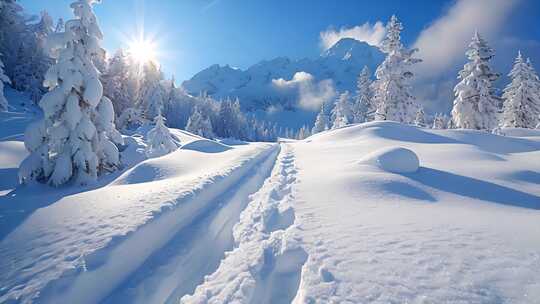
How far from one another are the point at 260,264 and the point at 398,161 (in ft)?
26.3

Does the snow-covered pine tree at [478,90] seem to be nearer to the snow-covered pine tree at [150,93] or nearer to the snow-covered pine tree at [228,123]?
the snow-covered pine tree at [150,93]

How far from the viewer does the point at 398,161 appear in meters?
10.8

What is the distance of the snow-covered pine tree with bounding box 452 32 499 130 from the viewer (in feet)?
98.7

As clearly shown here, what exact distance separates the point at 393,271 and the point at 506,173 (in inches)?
367

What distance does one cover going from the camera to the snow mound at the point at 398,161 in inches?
421

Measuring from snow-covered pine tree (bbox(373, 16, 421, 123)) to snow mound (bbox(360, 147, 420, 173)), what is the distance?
2563cm

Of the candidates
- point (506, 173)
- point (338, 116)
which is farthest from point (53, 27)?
point (506, 173)

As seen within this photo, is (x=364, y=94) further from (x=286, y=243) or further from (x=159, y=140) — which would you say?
(x=286, y=243)

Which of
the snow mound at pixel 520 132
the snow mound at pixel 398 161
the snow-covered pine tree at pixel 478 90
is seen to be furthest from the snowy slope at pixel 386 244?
the snow-covered pine tree at pixel 478 90

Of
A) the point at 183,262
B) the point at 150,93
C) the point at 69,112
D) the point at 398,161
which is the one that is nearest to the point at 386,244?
the point at 183,262

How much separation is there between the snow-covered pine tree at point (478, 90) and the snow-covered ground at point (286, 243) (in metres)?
24.5

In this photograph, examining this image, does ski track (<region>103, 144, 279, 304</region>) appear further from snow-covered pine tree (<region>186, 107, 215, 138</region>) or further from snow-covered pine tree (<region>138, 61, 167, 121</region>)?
snow-covered pine tree (<region>186, 107, 215, 138</region>)

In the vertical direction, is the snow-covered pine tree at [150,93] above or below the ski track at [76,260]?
above

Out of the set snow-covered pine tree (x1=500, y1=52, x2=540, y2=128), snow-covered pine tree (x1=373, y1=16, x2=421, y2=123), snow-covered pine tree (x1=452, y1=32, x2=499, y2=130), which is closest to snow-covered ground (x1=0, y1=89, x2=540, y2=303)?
snow-covered pine tree (x1=452, y1=32, x2=499, y2=130)
